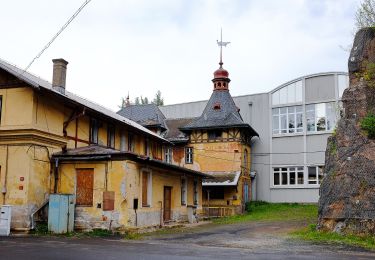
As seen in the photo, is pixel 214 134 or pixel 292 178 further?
pixel 292 178

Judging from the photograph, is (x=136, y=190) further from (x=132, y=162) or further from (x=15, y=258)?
(x=15, y=258)

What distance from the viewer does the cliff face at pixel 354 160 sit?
17516 mm

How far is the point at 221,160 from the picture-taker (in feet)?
127

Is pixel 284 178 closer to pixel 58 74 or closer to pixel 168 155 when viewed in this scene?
pixel 168 155

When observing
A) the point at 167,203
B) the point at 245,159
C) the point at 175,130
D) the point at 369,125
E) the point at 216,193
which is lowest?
the point at 167,203

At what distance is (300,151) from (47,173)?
82.9 feet

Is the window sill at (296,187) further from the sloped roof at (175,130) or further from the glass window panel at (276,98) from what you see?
the sloped roof at (175,130)

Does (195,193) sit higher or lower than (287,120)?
lower

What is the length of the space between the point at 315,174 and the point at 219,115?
381 inches

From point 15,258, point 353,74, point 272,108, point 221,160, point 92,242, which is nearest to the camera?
point 15,258

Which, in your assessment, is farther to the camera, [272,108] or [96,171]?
[272,108]

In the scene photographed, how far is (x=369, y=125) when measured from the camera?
62.8 ft

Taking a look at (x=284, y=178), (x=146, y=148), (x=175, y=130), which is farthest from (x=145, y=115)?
(x=284, y=178)

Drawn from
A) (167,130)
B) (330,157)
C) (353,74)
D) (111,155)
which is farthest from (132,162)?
(167,130)
